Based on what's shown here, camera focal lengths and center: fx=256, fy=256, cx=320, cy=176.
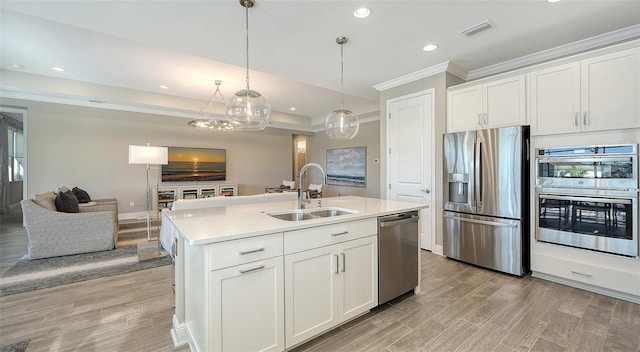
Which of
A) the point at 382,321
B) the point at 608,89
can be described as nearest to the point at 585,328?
the point at 382,321

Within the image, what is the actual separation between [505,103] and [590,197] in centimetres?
127

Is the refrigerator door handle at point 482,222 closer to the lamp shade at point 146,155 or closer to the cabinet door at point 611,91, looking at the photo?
the cabinet door at point 611,91

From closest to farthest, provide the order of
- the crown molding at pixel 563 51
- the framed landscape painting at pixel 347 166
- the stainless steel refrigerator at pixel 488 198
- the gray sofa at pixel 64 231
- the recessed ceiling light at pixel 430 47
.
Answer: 1. the crown molding at pixel 563 51
2. the stainless steel refrigerator at pixel 488 198
3. the recessed ceiling light at pixel 430 47
4. the gray sofa at pixel 64 231
5. the framed landscape painting at pixel 347 166

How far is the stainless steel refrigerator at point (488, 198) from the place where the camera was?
2844 mm

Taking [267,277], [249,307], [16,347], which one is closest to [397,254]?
[267,277]

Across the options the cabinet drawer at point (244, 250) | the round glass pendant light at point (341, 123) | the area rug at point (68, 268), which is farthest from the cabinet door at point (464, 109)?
the area rug at point (68, 268)

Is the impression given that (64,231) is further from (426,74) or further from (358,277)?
(426,74)

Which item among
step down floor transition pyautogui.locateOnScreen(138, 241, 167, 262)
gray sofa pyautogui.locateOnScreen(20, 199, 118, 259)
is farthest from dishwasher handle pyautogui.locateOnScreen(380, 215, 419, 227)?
gray sofa pyautogui.locateOnScreen(20, 199, 118, 259)

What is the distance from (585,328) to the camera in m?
1.95

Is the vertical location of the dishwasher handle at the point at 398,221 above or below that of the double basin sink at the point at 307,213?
below

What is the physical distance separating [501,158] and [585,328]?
1686 millimetres

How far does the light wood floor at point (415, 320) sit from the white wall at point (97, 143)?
14.4ft

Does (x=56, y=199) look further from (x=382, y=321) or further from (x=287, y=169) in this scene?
(x=287, y=169)

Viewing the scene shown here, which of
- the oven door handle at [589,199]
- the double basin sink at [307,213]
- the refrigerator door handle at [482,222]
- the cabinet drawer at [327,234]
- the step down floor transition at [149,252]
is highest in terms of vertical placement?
the oven door handle at [589,199]
